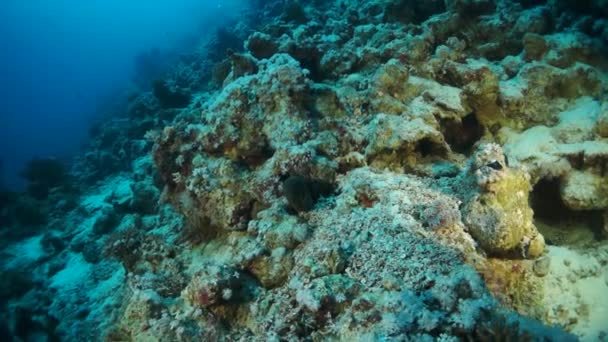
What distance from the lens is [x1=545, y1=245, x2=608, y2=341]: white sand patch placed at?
344 centimetres

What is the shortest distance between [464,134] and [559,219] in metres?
1.67

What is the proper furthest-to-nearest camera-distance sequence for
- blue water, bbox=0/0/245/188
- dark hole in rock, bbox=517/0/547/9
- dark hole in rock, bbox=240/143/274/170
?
blue water, bbox=0/0/245/188 < dark hole in rock, bbox=517/0/547/9 < dark hole in rock, bbox=240/143/274/170

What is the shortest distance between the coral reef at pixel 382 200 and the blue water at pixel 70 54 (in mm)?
24671

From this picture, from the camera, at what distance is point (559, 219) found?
4.43 meters

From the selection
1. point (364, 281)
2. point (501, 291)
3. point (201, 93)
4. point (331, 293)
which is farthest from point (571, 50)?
point (201, 93)

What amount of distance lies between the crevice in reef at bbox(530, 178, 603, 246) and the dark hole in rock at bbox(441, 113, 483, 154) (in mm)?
1180

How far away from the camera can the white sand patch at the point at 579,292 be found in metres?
3.44

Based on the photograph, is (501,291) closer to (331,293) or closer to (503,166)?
(503,166)

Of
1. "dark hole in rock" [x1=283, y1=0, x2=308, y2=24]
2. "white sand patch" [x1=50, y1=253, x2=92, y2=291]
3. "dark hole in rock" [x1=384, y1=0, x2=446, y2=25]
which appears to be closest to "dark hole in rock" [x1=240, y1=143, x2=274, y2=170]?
"white sand patch" [x1=50, y1=253, x2=92, y2=291]

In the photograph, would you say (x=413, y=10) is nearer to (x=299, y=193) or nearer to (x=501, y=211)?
(x=299, y=193)

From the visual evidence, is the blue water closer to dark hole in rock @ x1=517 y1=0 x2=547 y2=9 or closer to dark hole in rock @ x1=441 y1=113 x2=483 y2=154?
dark hole in rock @ x1=517 y1=0 x2=547 y2=9

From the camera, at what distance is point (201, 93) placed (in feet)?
45.7

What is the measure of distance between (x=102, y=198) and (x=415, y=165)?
9428 mm

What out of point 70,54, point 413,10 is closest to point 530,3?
point 413,10
